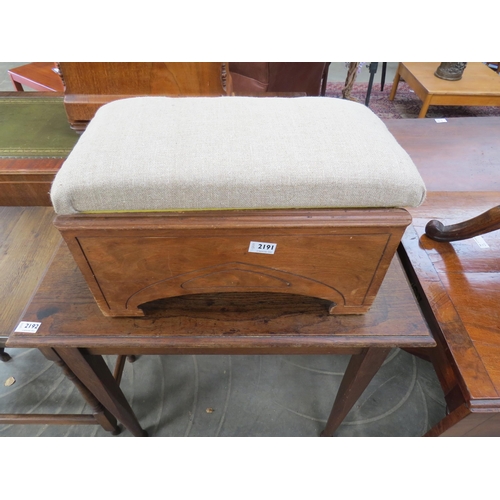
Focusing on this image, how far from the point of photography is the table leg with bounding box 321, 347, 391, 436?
2.63 feet

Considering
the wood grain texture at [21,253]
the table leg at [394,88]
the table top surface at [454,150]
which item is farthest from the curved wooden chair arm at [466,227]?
the table leg at [394,88]

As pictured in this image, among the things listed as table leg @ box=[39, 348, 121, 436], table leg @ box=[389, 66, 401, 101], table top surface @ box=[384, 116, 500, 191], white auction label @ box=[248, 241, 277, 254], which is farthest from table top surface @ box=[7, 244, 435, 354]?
table leg @ box=[389, 66, 401, 101]

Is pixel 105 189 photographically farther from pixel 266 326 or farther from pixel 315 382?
pixel 315 382

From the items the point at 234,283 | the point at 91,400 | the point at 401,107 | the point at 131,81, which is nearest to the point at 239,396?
the point at 91,400

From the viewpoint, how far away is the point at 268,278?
0.66m

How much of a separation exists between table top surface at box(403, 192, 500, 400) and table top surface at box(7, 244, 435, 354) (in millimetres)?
235

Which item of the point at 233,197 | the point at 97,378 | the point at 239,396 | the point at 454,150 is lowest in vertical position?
the point at 239,396

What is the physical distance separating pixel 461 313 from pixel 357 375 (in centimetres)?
34

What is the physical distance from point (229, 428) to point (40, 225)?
3.42ft

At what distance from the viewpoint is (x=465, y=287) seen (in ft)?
3.28

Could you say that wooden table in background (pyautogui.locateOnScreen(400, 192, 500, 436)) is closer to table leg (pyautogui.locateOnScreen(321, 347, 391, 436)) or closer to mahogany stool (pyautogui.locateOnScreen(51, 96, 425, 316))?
table leg (pyautogui.locateOnScreen(321, 347, 391, 436))

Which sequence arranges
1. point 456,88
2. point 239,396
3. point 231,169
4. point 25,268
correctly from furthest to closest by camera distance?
1. point 456,88
2. point 239,396
3. point 25,268
4. point 231,169

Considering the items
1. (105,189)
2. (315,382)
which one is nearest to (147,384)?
(315,382)

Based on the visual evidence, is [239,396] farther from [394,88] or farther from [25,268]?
[394,88]
